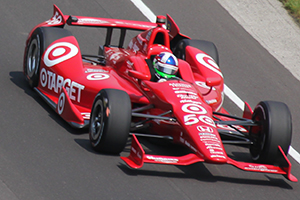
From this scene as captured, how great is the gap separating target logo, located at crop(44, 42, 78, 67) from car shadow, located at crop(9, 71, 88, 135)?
0.56 meters

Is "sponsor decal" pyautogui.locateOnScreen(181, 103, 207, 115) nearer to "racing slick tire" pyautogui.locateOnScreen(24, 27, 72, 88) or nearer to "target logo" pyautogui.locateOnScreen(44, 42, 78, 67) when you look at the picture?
"target logo" pyautogui.locateOnScreen(44, 42, 78, 67)

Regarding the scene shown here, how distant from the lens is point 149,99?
752 centimetres

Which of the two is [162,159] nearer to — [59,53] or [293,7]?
[59,53]

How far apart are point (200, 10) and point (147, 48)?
4.50 meters

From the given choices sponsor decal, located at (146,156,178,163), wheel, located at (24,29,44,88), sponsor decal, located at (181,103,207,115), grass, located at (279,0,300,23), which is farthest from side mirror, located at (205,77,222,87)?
grass, located at (279,0,300,23)

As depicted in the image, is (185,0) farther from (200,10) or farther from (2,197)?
(2,197)

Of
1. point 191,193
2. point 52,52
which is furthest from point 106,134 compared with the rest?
point 52,52

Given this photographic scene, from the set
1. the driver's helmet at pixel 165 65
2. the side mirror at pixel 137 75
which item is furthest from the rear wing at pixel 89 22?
the side mirror at pixel 137 75

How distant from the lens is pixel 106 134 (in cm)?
667

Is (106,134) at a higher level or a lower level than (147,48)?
lower

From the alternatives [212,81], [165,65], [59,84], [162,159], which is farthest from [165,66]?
[162,159]

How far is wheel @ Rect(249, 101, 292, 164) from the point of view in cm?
713

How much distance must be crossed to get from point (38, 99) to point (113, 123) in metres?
2.29

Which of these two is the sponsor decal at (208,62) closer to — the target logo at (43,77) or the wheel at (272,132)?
the wheel at (272,132)
